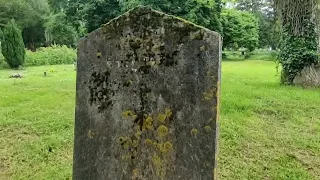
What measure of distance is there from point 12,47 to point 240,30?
23.8 m

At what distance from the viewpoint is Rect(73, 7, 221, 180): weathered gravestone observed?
2.49 metres

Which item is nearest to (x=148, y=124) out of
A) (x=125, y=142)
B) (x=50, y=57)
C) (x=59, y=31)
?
(x=125, y=142)

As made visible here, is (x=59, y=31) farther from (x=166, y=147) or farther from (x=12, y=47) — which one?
(x=166, y=147)

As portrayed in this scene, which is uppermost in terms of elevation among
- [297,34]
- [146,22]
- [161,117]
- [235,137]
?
[297,34]

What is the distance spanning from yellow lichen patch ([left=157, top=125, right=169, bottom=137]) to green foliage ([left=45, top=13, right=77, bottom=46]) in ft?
128

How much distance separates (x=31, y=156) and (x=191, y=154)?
3.44 m

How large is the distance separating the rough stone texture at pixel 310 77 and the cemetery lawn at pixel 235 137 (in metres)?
1.63

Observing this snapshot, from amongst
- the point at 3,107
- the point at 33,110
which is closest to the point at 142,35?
the point at 33,110

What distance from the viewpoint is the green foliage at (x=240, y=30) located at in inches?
1467

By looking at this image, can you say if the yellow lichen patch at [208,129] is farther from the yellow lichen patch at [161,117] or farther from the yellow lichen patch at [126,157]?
the yellow lichen patch at [126,157]

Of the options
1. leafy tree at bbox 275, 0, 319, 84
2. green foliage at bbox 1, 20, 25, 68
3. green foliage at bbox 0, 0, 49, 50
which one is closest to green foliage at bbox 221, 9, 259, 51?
green foliage at bbox 1, 20, 25, 68

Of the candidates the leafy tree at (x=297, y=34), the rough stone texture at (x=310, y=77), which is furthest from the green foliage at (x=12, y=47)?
the rough stone texture at (x=310, y=77)

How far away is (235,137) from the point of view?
5766mm

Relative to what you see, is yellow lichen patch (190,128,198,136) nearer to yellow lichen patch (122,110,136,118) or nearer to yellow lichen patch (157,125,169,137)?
yellow lichen patch (157,125,169,137)
